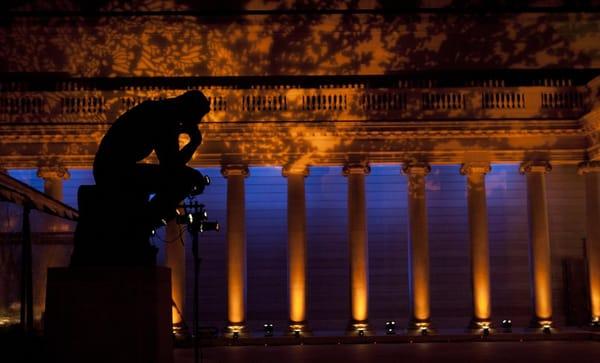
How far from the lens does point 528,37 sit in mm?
62688

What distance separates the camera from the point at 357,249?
5300cm

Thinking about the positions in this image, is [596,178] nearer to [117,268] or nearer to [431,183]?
[431,183]

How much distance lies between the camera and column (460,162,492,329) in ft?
175

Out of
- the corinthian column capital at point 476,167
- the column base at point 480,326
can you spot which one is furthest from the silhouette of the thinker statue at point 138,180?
the column base at point 480,326

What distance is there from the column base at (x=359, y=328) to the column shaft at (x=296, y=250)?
115 inches

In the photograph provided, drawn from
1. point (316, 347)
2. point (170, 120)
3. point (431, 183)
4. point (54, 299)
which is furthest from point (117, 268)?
point (431, 183)

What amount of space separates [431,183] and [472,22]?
12.1 metres

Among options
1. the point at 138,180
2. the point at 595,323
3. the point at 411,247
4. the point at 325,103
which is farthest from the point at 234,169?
the point at 138,180

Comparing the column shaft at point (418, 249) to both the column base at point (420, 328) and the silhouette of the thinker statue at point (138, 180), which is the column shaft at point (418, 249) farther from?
the silhouette of the thinker statue at point (138, 180)

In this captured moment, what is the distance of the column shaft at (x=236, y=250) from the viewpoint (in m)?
52.7

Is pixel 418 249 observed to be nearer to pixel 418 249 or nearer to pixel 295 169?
pixel 418 249

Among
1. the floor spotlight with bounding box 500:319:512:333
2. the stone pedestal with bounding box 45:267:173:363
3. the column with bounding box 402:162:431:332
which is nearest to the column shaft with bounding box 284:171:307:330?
the column with bounding box 402:162:431:332

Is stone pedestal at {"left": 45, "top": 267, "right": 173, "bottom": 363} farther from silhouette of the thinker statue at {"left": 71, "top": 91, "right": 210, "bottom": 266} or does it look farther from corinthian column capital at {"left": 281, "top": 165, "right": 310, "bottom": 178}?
corinthian column capital at {"left": 281, "top": 165, "right": 310, "bottom": 178}

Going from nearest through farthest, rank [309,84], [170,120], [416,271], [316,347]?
1. [170,120]
2. [316,347]
3. [416,271]
4. [309,84]
